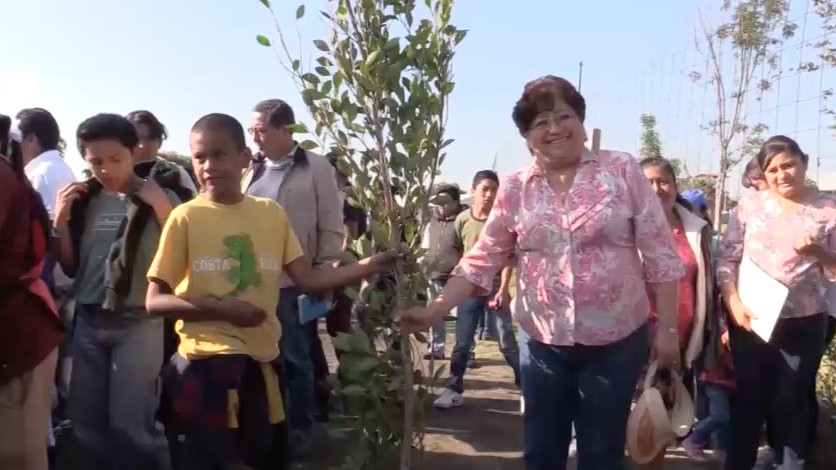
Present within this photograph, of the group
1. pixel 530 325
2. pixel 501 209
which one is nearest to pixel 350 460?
pixel 530 325

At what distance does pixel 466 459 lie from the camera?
15.0ft

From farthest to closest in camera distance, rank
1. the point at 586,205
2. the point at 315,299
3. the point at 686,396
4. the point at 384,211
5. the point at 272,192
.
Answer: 1. the point at 272,192
2. the point at 315,299
3. the point at 686,396
4. the point at 384,211
5. the point at 586,205

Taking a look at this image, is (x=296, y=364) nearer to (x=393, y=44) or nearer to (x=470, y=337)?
(x=470, y=337)

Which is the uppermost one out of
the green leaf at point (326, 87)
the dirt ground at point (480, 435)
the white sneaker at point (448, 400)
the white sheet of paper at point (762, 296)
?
the green leaf at point (326, 87)

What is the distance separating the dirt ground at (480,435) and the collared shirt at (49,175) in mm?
2129

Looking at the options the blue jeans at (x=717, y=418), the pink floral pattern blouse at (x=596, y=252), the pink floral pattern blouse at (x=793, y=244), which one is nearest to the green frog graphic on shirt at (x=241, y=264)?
the pink floral pattern blouse at (x=596, y=252)

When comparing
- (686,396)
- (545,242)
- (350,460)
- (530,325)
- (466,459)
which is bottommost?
(466,459)

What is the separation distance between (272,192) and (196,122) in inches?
67.4

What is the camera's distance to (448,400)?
5.73 meters

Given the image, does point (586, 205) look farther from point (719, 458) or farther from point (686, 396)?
point (719, 458)

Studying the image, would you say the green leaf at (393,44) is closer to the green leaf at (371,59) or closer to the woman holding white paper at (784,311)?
the green leaf at (371,59)

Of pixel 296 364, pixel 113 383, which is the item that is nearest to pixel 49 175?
pixel 113 383

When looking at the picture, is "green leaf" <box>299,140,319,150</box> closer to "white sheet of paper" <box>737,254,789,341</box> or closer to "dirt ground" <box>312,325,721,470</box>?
"dirt ground" <box>312,325,721,470</box>

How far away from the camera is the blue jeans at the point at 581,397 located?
2.65 meters
